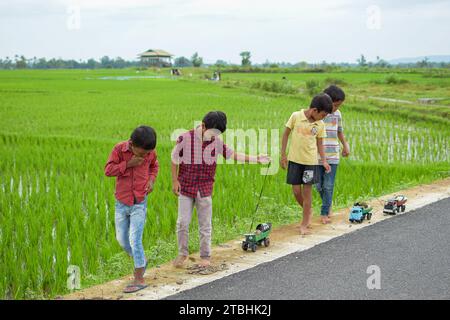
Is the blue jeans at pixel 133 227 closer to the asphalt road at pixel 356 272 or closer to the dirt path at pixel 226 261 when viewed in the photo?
the dirt path at pixel 226 261

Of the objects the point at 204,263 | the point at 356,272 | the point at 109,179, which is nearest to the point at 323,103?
the point at 356,272

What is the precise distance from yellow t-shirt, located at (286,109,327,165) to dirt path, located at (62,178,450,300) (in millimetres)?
669

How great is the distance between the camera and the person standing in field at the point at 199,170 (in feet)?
13.5

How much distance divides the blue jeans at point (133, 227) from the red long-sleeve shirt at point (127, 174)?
0.06 m

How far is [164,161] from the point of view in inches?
343

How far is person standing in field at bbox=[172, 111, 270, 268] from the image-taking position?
4.11 m

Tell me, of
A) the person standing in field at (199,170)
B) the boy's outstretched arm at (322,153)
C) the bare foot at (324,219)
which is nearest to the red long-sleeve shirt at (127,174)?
the person standing in field at (199,170)

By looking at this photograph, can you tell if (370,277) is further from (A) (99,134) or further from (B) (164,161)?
(A) (99,134)

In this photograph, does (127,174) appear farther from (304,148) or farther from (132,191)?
(304,148)

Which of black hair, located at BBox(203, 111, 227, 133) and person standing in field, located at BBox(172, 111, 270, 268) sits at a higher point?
black hair, located at BBox(203, 111, 227, 133)

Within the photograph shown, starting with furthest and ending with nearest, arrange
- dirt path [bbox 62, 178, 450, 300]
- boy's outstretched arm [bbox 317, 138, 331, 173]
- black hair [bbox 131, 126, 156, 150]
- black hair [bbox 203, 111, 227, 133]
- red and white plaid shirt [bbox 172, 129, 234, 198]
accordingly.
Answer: boy's outstretched arm [bbox 317, 138, 331, 173]
red and white plaid shirt [bbox 172, 129, 234, 198]
black hair [bbox 203, 111, 227, 133]
dirt path [bbox 62, 178, 450, 300]
black hair [bbox 131, 126, 156, 150]

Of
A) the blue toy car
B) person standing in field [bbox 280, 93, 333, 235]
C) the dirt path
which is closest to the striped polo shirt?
person standing in field [bbox 280, 93, 333, 235]

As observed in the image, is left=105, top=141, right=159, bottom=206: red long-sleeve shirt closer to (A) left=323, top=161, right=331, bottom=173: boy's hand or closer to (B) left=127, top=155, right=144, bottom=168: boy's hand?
(B) left=127, top=155, right=144, bottom=168: boy's hand

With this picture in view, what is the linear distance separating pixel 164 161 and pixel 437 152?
5.03 m
